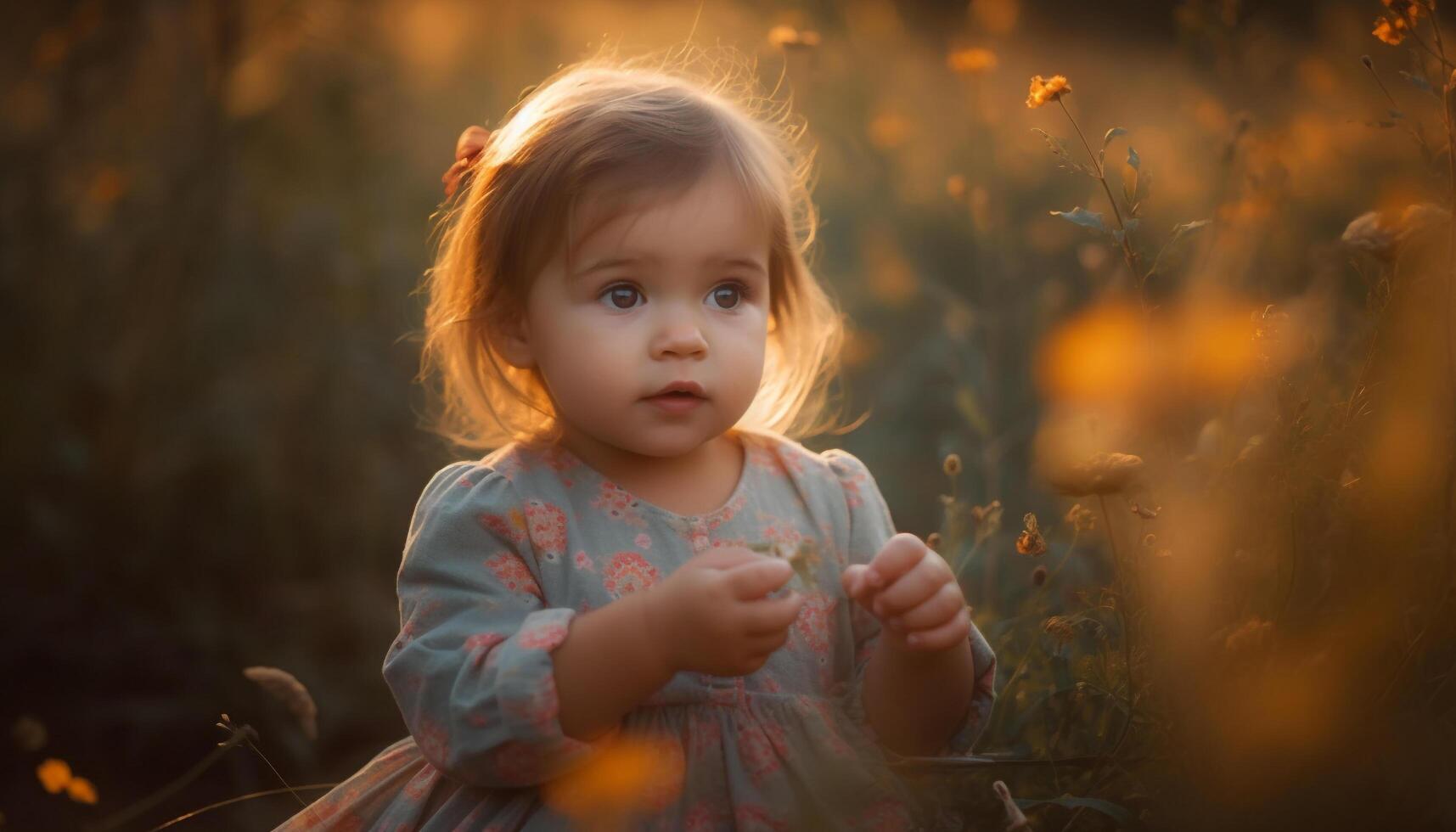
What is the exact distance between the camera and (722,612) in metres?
Answer: 1.25

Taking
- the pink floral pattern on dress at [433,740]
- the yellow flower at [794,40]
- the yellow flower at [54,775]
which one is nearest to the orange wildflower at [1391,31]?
the yellow flower at [794,40]

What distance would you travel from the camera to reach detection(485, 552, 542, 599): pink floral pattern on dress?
1454mm

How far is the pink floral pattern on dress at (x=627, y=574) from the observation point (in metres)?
1.47

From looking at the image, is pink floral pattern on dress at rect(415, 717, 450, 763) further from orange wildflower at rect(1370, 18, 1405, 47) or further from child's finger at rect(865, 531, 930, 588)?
orange wildflower at rect(1370, 18, 1405, 47)

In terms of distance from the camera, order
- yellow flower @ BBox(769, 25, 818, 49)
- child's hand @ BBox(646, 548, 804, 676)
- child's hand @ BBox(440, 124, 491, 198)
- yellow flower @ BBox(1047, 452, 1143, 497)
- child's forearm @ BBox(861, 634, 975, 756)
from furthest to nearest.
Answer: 1. yellow flower @ BBox(769, 25, 818, 49)
2. child's hand @ BBox(440, 124, 491, 198)
3. child's forearm @ BBox(861, 634, 975, 756)
4. yellow flower @ BBox(1047, 452, 1143, 497)
5. child's hand @ BBox(646, 548, 804, 676)

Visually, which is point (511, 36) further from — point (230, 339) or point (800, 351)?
point (800, 351)

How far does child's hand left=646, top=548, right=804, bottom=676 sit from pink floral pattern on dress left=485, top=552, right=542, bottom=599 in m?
0.22

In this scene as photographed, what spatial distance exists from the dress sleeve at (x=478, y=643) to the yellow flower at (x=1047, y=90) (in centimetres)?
73

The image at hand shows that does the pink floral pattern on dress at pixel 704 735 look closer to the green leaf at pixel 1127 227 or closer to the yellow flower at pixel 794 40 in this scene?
the green leaf at pixel 1127 227

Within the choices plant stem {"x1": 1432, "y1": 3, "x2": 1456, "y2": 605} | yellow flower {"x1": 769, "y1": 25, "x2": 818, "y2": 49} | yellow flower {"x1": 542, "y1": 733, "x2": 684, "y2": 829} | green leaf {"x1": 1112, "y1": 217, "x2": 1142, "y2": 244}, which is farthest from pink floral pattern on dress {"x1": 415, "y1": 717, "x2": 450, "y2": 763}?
yellow flower {"x1": 769, "y1": 25, "x2": 818, "y2": 49}

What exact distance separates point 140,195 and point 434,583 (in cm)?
176

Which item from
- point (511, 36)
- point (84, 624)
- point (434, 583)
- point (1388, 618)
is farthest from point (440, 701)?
point (511, 36)

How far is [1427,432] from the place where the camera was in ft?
4.48

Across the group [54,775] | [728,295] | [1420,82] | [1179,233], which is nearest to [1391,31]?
[1420,82]
